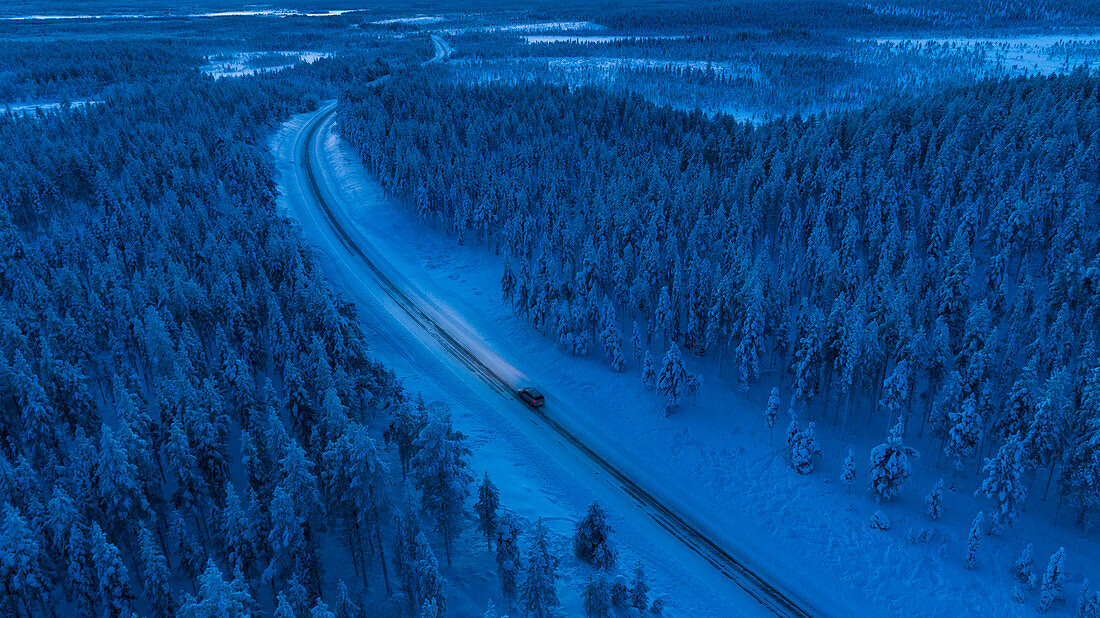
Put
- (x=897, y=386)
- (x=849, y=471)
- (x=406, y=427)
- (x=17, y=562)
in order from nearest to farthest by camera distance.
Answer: (x=17, y=562), (x=406, y=427), (x=849, y=471), (x=897, y=386)

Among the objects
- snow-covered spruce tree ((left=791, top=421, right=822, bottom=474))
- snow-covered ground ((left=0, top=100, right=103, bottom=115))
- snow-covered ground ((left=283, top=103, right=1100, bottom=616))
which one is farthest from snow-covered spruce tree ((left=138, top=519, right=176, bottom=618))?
snow-covered ground ((left=0, top=100, right=103, bottom=115))

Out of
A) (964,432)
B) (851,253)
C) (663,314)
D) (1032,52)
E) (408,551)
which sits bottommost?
(408,551)

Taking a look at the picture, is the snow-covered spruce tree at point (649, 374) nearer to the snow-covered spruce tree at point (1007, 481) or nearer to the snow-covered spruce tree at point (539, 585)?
the snow-covered spruce tree at point (539, 585)

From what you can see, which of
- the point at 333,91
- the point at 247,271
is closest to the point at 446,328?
the point at 247,271

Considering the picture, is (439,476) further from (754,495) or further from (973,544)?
(973,544)

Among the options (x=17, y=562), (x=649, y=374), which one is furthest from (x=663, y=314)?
(x=17, y=562)

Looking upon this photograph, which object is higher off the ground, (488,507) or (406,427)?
(406,427)

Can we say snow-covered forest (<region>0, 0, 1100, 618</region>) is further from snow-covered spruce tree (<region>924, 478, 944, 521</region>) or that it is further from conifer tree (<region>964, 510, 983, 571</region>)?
snow-covered spruce tree (<region>924, 478, 944, 521</region>)
